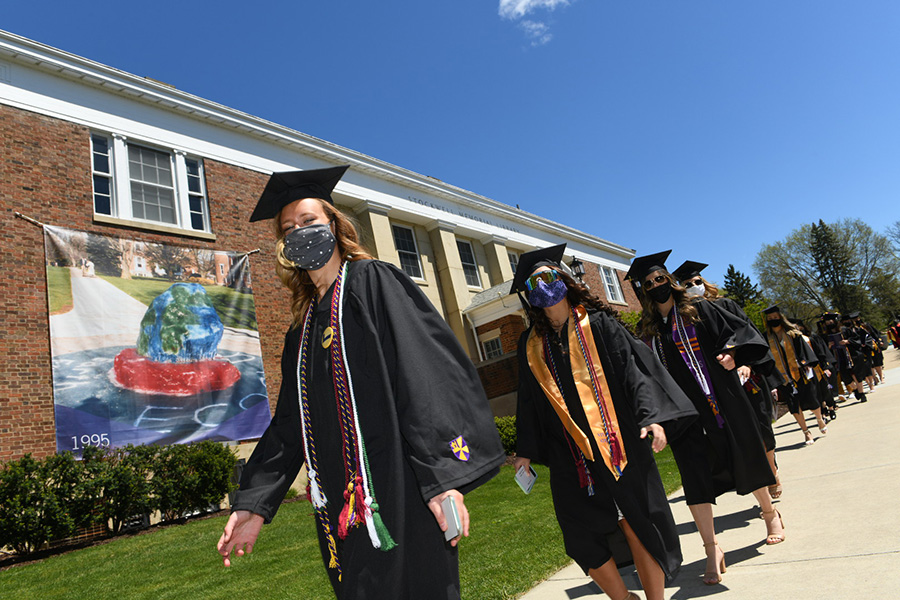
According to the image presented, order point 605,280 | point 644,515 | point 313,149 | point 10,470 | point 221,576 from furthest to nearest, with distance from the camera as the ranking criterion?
point 605,280
point 313,149
point 10,470
point 221,576
point 644,515

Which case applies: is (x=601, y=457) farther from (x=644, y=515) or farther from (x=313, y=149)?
(x=313, y=149)

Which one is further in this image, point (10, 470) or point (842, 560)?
point (10, 470)

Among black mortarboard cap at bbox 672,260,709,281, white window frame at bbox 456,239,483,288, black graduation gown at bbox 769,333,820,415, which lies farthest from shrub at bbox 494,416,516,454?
white window frame at bbox 456,239,483,288

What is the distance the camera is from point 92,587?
595 centimetres

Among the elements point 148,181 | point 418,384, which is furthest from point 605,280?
point 418,384

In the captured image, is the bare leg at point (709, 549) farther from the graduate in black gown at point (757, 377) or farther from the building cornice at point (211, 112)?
the building cornice at point (211, 112)

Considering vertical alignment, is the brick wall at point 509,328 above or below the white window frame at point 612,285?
below

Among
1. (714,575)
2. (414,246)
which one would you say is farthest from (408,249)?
(714,575)

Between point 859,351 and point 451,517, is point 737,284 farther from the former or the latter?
point 451,517

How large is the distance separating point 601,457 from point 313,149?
17702 mm

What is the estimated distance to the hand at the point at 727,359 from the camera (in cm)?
457

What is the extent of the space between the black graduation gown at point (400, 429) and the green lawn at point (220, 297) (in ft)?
39.3

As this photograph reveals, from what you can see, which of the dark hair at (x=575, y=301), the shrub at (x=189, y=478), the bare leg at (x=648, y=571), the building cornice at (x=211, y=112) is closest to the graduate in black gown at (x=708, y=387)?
the bare leg at (x=648, y=571)

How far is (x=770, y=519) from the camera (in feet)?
14.4
